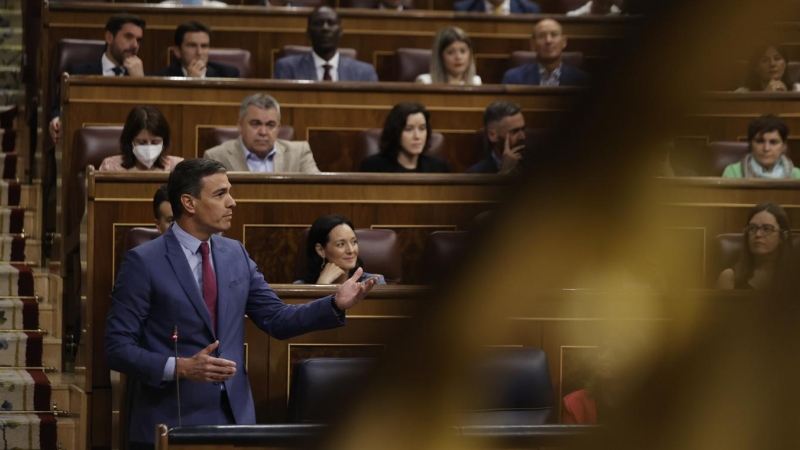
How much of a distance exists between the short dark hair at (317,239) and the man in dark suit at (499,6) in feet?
9.57

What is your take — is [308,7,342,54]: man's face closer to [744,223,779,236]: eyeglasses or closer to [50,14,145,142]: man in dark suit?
[50,14,145,142]: man in dark suit

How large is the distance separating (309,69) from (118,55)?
2.50 feet

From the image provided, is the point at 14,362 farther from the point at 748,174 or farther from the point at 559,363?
the point at 748,174

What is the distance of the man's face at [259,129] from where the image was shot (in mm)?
3795

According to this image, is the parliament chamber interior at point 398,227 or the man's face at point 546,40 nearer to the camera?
the parliament chamber interior at point 398,227

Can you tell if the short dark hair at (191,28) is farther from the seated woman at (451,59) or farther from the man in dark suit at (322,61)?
the seated woman at (451,59)

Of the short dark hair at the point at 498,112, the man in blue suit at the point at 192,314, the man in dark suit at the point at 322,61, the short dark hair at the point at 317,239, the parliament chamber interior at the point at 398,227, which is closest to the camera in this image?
the parliament chamber interior at the point at 398,227

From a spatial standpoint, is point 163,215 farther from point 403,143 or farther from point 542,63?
point 542,63

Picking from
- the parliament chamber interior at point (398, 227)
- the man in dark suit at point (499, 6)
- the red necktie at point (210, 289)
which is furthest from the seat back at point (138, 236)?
the man in dark suit at point (499, 6)

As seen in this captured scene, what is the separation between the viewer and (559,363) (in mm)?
2912

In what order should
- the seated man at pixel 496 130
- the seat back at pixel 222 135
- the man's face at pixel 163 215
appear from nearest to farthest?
the man's face at pixel 163 215, the seated man at pixel 496 130, the seat back at pixel 222 135

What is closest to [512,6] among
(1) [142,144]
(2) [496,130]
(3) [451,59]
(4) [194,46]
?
(3) [451,59]

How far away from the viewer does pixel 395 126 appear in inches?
156

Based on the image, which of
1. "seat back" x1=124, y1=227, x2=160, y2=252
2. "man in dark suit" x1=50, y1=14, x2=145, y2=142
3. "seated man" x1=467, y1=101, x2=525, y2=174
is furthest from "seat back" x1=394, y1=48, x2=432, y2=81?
"seat back" x1=124, y1=227, x2=160, y2=252
